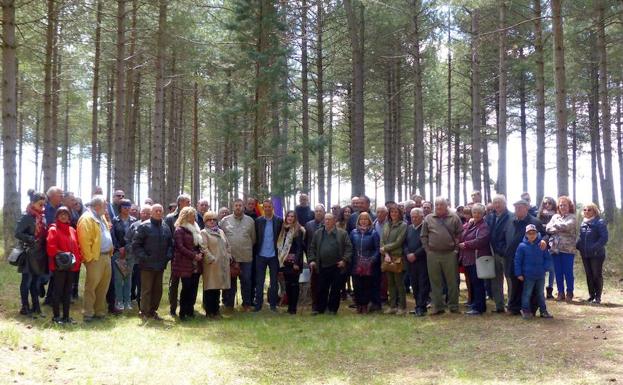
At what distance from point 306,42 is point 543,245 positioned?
13466 millimetres

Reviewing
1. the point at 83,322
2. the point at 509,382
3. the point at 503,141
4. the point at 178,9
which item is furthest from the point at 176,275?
the point at 503,141

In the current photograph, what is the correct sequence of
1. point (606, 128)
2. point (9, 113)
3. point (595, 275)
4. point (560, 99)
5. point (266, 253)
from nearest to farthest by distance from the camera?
point (595, 275) < point (266, 253) < point (560, 99) < point (9, 113) < point (606, 128)

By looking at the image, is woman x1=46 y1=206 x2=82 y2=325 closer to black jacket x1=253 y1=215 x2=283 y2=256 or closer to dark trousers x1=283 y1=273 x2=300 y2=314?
black jacket x1=253 y1=215 x2=283 y2=256

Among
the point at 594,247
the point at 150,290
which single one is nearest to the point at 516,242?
the point at 594,247

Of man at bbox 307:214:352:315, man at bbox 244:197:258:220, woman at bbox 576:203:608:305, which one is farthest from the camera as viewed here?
man at bbox 244:197:258:220

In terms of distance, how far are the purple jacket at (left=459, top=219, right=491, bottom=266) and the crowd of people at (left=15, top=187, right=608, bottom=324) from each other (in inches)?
0.7

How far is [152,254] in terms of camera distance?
8.02 meters

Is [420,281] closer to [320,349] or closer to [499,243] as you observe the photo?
[499,243]

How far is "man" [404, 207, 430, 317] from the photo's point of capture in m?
8.70

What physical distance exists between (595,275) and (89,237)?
8204mm

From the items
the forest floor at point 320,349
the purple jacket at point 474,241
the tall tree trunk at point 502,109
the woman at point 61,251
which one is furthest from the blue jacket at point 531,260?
the tall tree trunk at point 502,109

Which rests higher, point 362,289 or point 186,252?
point 186,252

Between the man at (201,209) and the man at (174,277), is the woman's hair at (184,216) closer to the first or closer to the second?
the man at (174,277)

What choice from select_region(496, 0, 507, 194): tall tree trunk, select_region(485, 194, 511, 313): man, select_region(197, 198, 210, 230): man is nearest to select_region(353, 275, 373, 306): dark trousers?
select_region(485, 194, 511, 313): man
